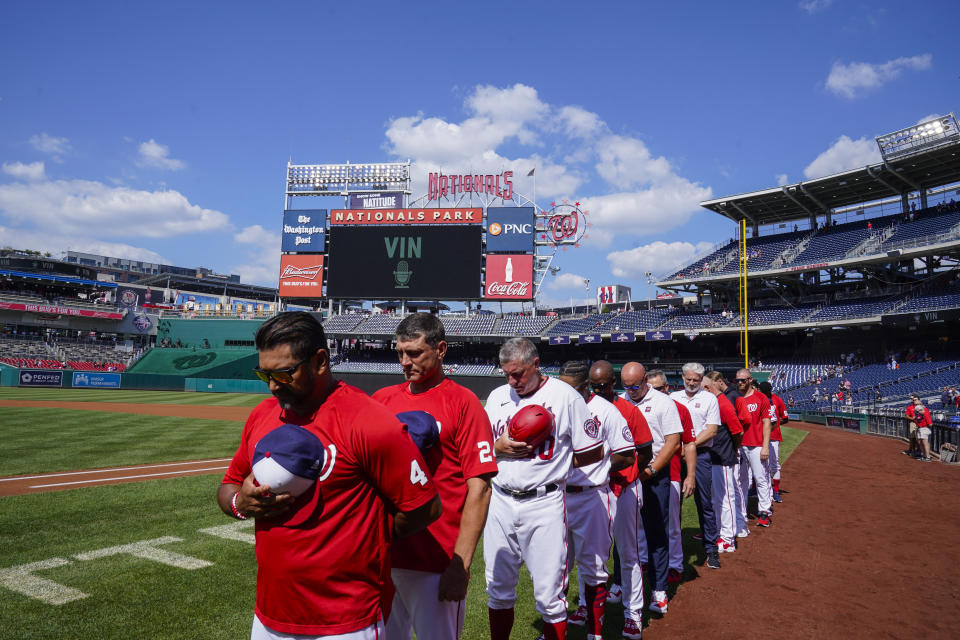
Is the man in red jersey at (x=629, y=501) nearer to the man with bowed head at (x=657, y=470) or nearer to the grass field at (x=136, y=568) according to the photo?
the man with bowed head at (x=657, y=470)

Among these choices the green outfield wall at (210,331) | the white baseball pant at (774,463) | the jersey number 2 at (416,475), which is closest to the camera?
the jersey number 2 at (416,475)

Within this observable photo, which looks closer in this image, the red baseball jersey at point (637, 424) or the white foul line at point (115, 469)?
the red baseball jersey at point (637, 424)

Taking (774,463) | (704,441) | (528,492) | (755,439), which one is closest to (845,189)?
(774,463)

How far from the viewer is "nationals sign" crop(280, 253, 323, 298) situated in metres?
43.3

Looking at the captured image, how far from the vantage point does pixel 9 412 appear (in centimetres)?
2031

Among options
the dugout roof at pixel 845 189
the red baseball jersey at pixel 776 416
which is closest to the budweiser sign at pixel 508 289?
the dugout roof at pixel 845 189

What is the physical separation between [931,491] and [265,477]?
14.0 metres

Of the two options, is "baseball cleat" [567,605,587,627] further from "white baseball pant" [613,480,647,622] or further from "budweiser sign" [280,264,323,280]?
"budweiser sign" [280,264,323,280]

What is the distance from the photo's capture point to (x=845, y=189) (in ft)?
118

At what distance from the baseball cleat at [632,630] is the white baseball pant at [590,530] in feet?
2.10

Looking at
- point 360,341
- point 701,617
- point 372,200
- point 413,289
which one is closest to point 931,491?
point 701,617

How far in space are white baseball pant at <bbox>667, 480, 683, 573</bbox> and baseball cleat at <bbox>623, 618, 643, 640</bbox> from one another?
1401 millimetres

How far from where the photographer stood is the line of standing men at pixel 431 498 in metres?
2.02

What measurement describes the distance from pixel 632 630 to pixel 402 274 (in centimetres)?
3768
